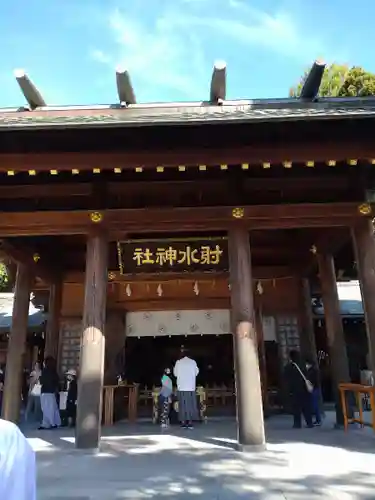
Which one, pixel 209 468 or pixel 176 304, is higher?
pixel 176 304

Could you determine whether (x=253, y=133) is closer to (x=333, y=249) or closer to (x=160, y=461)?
(x=333, y=249)

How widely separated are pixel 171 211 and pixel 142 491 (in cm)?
→ 417

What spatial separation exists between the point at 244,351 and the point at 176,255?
7.57 ft

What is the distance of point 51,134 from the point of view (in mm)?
6074

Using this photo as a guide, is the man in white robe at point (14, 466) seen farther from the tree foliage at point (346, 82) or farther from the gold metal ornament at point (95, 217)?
the tree foliage at point (346, 82)

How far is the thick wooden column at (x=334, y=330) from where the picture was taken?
8586 mm

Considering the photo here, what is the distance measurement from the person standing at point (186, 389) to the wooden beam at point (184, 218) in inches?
126

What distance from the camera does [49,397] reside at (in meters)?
8.91

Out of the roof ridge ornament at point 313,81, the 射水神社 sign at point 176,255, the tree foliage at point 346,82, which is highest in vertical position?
the tree foliage at point 346,82

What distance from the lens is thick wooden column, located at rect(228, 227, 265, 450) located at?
5.94 m

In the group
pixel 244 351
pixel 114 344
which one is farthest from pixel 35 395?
pixel 244 351

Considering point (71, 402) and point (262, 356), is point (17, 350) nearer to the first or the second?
point (71, 402)

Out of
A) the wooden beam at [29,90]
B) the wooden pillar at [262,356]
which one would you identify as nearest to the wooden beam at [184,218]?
the wooden beam at [29,90]

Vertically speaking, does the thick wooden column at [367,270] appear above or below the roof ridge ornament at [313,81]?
below
